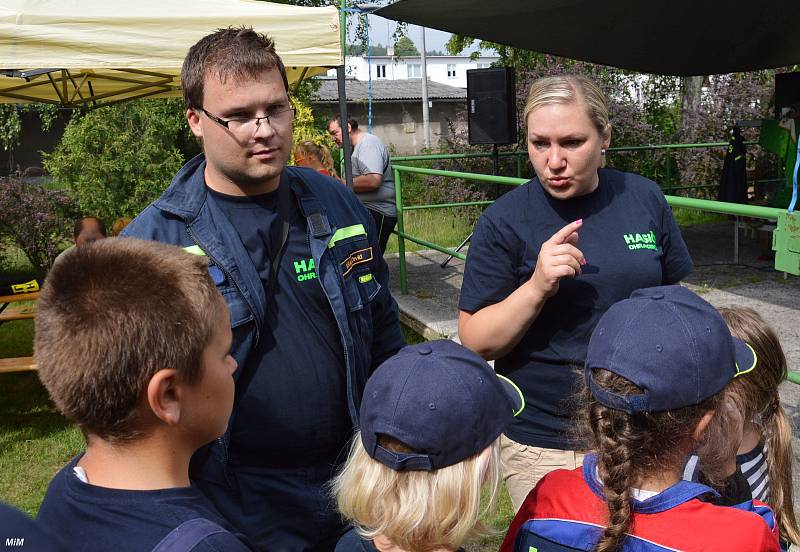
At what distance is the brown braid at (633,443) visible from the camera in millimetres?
1308

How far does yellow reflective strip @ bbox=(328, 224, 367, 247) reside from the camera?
1824mm

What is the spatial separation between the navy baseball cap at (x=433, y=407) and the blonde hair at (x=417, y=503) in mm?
21

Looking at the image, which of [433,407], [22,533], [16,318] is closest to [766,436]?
[433,407]

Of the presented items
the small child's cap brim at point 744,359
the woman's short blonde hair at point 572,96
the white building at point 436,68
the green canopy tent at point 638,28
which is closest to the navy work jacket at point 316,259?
the woman's short blonde hair at point 572,96

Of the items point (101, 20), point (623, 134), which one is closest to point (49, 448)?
point (101, 20)

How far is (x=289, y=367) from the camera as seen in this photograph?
1705mm

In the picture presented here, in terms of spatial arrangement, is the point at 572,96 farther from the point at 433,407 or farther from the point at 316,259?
the point at 433,407

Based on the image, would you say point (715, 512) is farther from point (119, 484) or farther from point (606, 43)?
point (606, 43)

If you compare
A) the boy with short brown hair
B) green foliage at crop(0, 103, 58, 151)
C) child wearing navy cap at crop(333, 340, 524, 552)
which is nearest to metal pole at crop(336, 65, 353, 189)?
child wearing navy cap at crop(333, 340, 524, 552)

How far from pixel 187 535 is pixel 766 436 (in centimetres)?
134

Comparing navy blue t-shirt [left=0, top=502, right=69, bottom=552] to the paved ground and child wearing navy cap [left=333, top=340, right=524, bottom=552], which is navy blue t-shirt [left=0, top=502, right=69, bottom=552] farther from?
the paved ground

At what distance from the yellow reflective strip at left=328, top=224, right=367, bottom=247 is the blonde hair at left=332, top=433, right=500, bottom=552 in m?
0.62

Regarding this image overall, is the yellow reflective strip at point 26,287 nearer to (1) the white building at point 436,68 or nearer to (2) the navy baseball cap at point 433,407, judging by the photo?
(2) the navy baseball cap at point 433,407

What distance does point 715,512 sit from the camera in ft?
4.07
